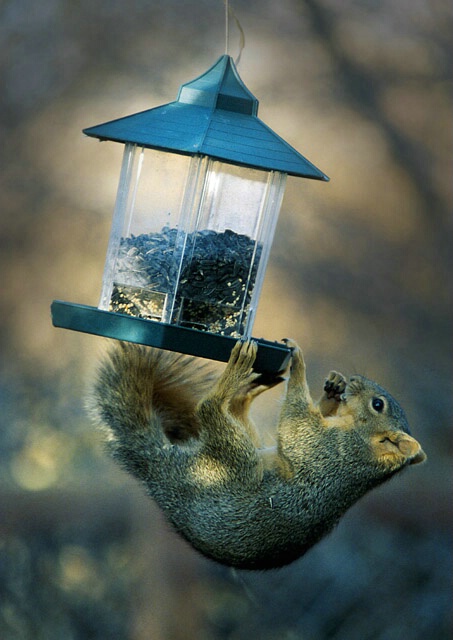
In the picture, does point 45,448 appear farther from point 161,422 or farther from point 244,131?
point 244,131

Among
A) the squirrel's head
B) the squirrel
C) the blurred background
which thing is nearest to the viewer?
the squirrel

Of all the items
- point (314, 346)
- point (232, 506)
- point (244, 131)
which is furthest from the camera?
point (314, 346)

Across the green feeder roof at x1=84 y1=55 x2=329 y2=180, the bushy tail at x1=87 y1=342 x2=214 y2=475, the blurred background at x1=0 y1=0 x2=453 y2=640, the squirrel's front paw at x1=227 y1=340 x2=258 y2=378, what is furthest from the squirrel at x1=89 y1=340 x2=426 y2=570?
the blurred background at x1=0 y1=0 x2=453 y2=640

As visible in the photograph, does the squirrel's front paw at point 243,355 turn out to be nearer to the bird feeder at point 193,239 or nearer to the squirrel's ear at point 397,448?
the bird feeder at point 193,239

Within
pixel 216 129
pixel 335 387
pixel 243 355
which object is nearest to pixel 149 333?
pixel 243 355

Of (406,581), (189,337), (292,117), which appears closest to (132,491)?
(406,581)

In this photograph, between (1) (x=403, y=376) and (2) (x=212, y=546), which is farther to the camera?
(1) (x=403, y=376)

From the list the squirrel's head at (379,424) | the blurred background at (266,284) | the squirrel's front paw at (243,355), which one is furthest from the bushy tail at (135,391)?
the blurred background at (266,284)

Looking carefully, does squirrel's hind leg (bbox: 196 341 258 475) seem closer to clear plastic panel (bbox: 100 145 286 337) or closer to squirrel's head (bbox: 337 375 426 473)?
clear plastic panel (bbox: 100 145 286 337)

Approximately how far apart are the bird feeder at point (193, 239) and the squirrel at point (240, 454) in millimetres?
153

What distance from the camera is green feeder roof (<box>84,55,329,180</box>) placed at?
172 centimetres

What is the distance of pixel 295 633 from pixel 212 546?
2.20 meters

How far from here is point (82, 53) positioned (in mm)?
4129

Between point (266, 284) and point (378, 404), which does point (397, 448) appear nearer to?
point (378, 404)
